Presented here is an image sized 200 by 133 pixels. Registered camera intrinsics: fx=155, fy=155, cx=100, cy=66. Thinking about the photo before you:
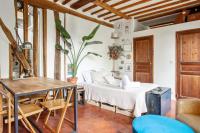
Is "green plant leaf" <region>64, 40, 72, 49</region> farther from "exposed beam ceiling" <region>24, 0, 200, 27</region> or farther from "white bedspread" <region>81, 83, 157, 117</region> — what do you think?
"white bedspread" <region>81, 83, 157, 117</region>

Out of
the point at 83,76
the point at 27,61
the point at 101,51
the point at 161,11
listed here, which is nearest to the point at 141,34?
the point at 161,11

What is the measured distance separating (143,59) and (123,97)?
266 centimetres

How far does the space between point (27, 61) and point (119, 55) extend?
3.48m

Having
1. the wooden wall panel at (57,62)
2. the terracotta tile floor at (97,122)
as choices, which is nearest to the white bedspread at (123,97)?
the terracotta tile floor at (97,122)

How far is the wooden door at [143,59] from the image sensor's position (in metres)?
5.43

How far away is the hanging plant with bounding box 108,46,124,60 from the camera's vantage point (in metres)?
6.11

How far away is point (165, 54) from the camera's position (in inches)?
197

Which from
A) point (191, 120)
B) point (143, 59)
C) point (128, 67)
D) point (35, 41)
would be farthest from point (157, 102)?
point (35, 41)

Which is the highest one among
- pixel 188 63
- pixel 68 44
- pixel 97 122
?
pixel 68 44

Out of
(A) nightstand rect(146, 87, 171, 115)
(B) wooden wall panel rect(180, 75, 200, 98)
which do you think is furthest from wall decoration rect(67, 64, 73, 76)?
(B) wooden wall panel rect(180, 75, 200, 98)

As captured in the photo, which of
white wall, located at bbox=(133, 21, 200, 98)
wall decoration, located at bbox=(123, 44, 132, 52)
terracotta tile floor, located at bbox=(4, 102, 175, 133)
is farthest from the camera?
wall decoration, located at bbox=(123, 44, 132, 52)

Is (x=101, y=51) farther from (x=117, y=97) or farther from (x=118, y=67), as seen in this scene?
(x=117, y=97)

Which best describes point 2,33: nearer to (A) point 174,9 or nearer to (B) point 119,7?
(B) point 119,7

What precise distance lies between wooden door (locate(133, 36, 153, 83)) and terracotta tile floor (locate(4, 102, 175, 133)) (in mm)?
1989
